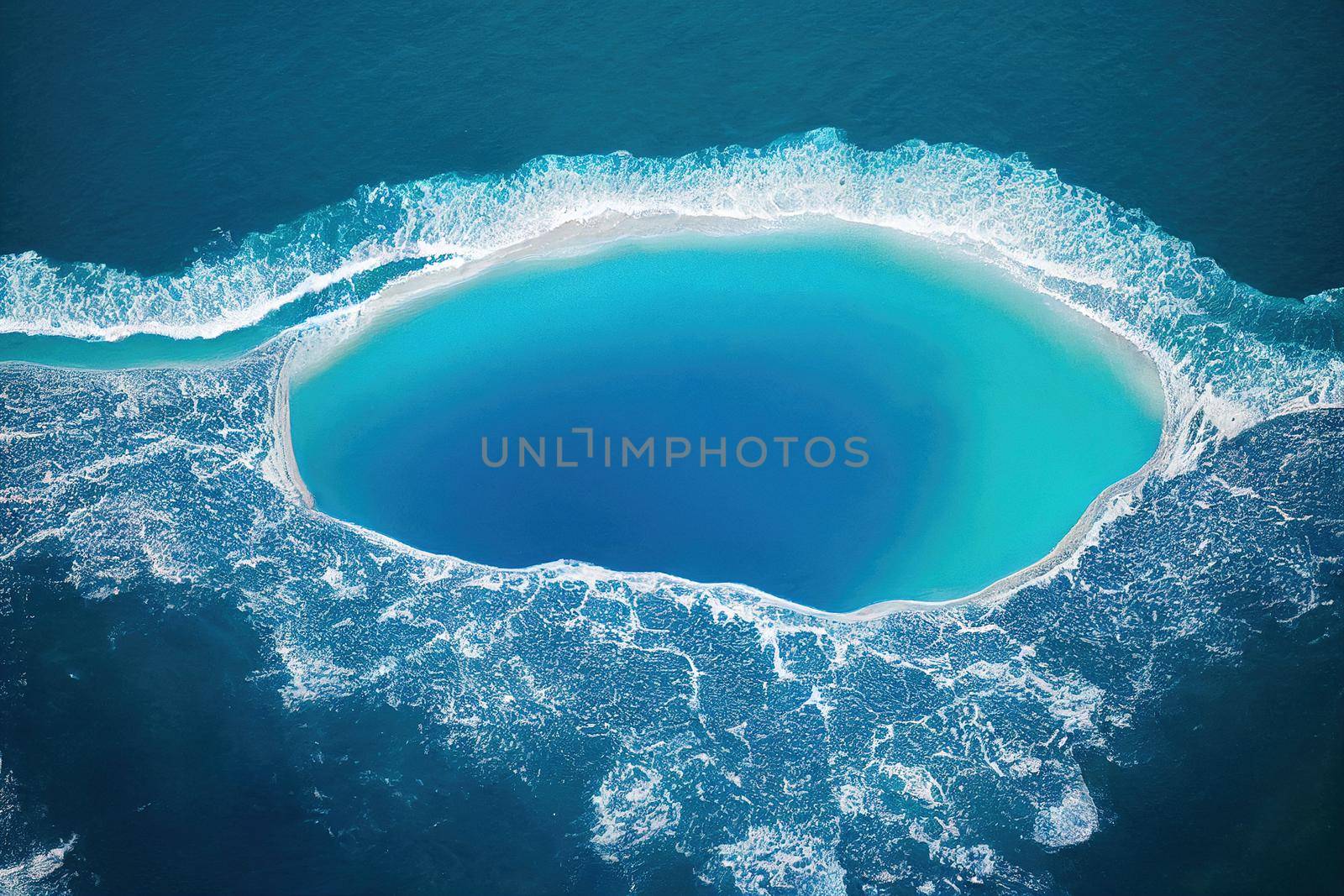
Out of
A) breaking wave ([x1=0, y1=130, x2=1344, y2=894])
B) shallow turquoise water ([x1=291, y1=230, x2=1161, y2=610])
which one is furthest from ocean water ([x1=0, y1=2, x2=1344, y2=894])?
shallow turquoise water ([x1=291, y1=230, x2=1161, y2=610])

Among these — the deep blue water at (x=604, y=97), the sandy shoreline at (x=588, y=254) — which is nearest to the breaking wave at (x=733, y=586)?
the sandy shoreline at (x=588, y=254)

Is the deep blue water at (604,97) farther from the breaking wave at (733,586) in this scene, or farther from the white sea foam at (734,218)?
the breaking wave at (733,586)

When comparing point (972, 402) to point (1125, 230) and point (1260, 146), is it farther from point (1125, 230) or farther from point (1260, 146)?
point (1260, 146)

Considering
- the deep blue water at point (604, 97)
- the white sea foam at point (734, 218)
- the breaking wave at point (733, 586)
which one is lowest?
the breaking wave at point (733, 586)

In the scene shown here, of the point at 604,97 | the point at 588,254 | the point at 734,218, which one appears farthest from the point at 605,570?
the point at 604,97

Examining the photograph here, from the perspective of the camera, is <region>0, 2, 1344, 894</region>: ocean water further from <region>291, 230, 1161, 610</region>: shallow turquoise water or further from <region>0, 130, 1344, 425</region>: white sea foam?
<region>291, 230, 1161, 610</region>: shallow turquoise water

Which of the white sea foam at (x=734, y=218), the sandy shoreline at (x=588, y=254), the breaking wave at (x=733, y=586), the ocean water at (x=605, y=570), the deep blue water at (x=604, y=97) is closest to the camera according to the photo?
the ocean water at (x=605, y=570)

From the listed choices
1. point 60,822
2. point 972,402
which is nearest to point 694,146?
point 972,402

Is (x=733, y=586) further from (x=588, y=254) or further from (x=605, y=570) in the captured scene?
(x=588, y=254)
